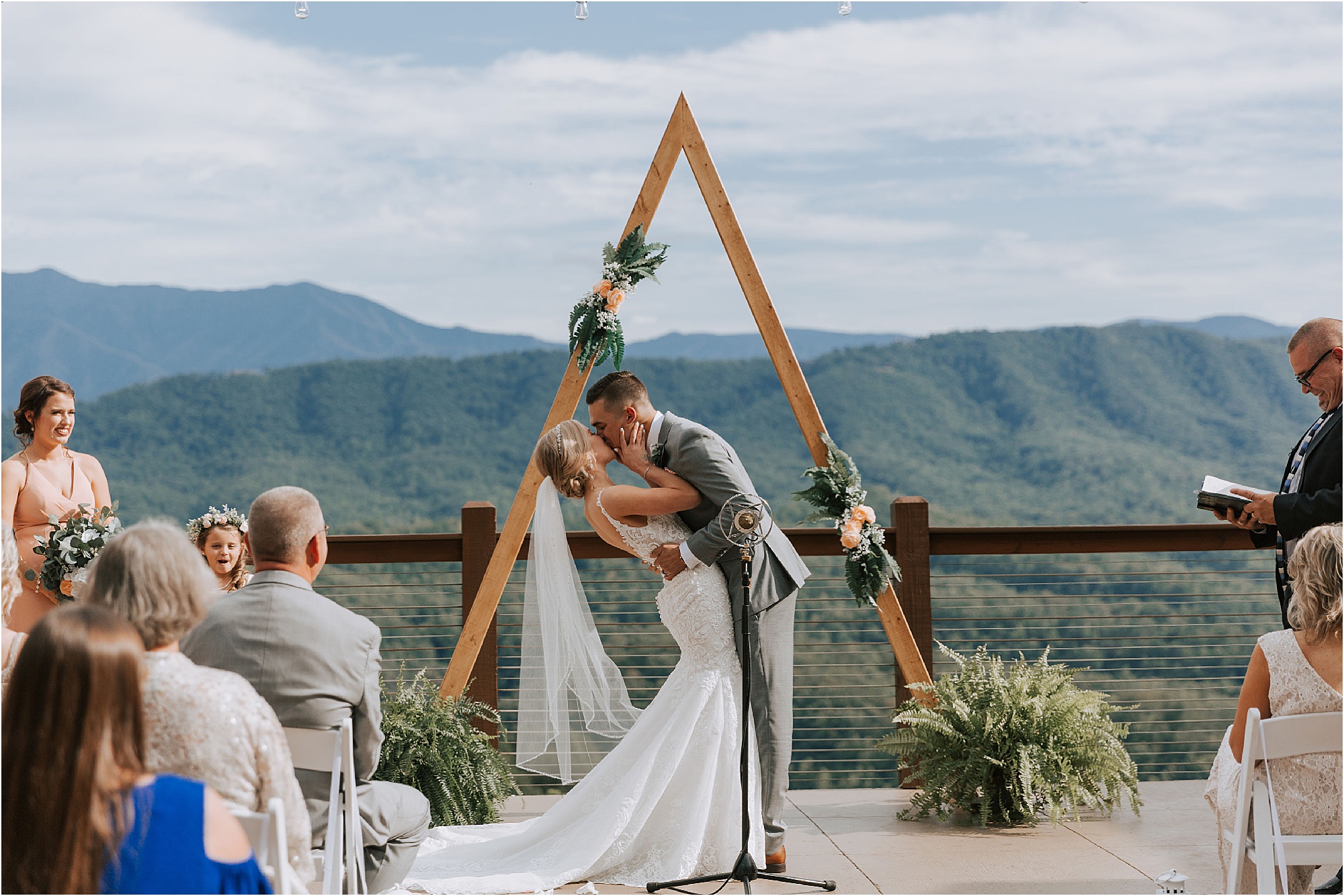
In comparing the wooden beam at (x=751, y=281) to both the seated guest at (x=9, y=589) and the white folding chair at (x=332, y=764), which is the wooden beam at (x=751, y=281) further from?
the seated guest at (x=9, y=589)

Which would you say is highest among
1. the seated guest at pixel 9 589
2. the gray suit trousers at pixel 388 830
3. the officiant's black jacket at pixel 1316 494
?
the officiant's black jacket at pixel 1316 494

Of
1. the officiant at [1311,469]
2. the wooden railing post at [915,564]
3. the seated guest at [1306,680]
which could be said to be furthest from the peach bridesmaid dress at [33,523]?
the officiant at [1311,469]

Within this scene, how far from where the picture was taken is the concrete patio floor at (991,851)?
12.2ft

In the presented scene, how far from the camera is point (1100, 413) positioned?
105 feet

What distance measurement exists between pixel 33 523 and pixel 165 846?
3.28m

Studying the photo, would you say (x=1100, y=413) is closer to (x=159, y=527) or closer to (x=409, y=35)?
(x=409, y=35)

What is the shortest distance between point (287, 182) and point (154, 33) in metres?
9.36

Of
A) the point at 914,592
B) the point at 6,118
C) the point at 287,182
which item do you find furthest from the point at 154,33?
the point at 914,592

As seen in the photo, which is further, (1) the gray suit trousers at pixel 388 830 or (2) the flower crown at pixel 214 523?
(2) the flower crown at pixel 214 523

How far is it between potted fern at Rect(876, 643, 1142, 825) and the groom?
30.9 inches

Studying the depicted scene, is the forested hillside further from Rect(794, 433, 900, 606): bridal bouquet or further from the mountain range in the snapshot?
Rect(794, 433, 900, 606): bridal bouquet


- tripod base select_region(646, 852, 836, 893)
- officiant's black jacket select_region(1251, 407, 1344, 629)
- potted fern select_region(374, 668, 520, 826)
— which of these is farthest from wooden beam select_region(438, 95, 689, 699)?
officiant's black jacket select_region(1251, 407, 1344, 629)

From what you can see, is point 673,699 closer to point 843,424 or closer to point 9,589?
point 9,589

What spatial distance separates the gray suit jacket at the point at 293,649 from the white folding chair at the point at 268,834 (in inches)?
26.4
